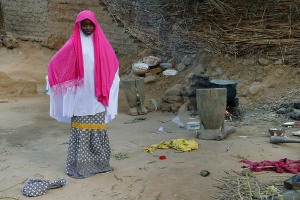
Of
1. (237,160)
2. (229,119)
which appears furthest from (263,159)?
(229,119)

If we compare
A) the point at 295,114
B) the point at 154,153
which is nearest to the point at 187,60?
the point at 295,114

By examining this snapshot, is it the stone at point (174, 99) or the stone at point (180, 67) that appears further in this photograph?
the stone at point (180, 67)

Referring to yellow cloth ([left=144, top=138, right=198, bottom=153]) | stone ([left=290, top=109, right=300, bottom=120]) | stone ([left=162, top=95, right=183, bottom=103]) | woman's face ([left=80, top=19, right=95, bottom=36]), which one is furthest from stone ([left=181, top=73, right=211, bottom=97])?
woman's face ([left=80, top=19, right=95, bottom=36])

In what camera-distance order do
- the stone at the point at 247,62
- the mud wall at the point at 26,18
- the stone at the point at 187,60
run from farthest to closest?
1. the mud wall at the point at 26,18
2. the stone at the point at 187,60
3. the stone at the point at 247,62

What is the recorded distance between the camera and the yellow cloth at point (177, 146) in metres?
5.37

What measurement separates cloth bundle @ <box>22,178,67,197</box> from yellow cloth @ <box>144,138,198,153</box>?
4.48ft

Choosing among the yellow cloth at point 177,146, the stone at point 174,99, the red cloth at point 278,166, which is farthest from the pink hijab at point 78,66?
the stone at point 174,99

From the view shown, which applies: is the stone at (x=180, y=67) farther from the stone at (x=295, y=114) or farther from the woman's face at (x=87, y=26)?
the woman's face at (x=87, y=26)

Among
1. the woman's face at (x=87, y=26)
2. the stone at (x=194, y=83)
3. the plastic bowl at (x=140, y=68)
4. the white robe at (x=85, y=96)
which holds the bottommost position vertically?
the plastic bowl at (x=140, y=68)

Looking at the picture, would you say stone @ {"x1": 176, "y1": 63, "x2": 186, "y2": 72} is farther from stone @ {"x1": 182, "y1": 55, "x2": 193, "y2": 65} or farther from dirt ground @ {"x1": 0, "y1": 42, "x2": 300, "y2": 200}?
dirt ground @ {"x1": 0, "y1": 42, "x2": 300, "y2": 200}

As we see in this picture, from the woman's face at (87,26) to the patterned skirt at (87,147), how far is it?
817mm

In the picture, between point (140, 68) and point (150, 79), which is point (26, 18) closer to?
point (140, 68)

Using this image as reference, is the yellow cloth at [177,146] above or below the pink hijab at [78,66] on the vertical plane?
below

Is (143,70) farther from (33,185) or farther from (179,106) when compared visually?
(33,185)
